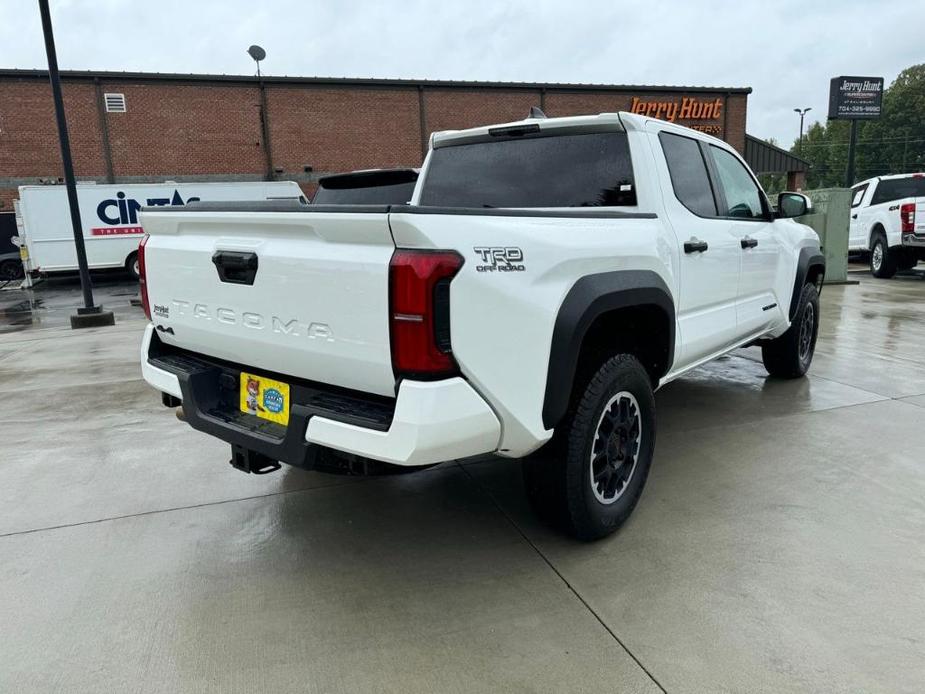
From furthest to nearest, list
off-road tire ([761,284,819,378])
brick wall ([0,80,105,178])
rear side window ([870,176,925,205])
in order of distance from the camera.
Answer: brick wall ([0,80,105,178])
rear side window ([870,176,925,205])
off-road tire ([761,284,819,378])

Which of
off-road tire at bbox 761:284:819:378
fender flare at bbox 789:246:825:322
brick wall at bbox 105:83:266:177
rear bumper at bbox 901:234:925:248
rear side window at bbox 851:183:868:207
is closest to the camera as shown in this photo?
fender flare at bbox 789:246:825:322

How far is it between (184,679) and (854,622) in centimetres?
237

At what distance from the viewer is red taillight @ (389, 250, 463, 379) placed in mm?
2105

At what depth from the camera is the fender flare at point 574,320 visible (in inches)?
97.8

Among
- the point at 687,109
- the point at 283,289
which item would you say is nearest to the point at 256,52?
the point at 687,109

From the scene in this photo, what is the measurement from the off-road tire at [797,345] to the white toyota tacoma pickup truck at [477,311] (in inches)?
68.5

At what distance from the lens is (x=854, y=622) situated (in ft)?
7.93

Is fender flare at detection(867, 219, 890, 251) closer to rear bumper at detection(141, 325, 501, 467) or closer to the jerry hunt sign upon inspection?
rear bumper at detection(141, 325, 501, 467)

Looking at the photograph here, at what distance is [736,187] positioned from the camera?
14.8ft

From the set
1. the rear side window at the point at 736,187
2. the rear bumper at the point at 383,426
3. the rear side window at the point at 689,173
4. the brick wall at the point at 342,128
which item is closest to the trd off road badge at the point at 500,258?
the rear bumper at the point at 383,426

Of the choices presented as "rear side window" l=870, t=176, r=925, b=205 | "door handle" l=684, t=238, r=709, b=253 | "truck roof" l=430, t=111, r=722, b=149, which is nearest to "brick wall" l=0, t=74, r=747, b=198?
"rear side window" l=870, t=176, r=925, b=205

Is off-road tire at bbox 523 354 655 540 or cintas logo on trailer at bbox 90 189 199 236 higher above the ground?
cintas logo on trailer at bbox 90 189 199 236

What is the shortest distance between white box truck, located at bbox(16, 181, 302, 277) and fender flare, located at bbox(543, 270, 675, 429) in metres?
15.1

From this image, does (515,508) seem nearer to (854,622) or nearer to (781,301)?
(854,622)
